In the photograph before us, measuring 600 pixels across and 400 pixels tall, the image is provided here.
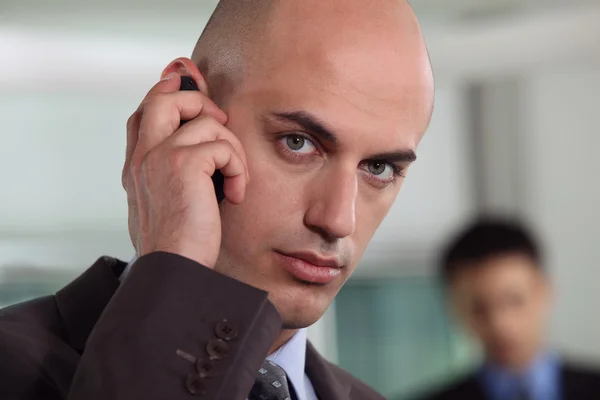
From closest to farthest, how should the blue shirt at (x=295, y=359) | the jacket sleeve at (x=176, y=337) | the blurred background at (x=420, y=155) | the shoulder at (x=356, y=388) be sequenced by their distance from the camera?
the jacket sleeve at (x=176, y=337)
the blue shirt at (x=295, y=359)
the shoulder at (x=356, y=388)
the blurred background at (x=420, y=155)

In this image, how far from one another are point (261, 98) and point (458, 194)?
411 centimetres

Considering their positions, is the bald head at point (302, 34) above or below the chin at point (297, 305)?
above

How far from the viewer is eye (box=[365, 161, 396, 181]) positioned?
1.15 meters

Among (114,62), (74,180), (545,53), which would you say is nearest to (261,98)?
(114,62)

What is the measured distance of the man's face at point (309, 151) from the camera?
1.09m

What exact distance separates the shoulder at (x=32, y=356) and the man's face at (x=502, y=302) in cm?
273

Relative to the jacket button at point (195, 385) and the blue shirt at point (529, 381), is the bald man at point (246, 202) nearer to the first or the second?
the jacket button at point (195, 385)

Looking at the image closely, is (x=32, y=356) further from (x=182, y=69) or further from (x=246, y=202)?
(x=182, y=69)

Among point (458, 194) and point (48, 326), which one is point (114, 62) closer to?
point (458, 194)

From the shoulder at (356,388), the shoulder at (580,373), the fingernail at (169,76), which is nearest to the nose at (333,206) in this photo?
the fingernail at (169,76)

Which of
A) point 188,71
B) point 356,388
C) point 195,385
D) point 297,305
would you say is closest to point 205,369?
point 195,385

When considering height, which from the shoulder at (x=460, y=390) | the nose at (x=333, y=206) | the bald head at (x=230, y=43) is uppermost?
the bald head at (x=230, y=43)

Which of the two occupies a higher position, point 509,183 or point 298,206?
point 298,206

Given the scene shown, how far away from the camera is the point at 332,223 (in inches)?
41.8
